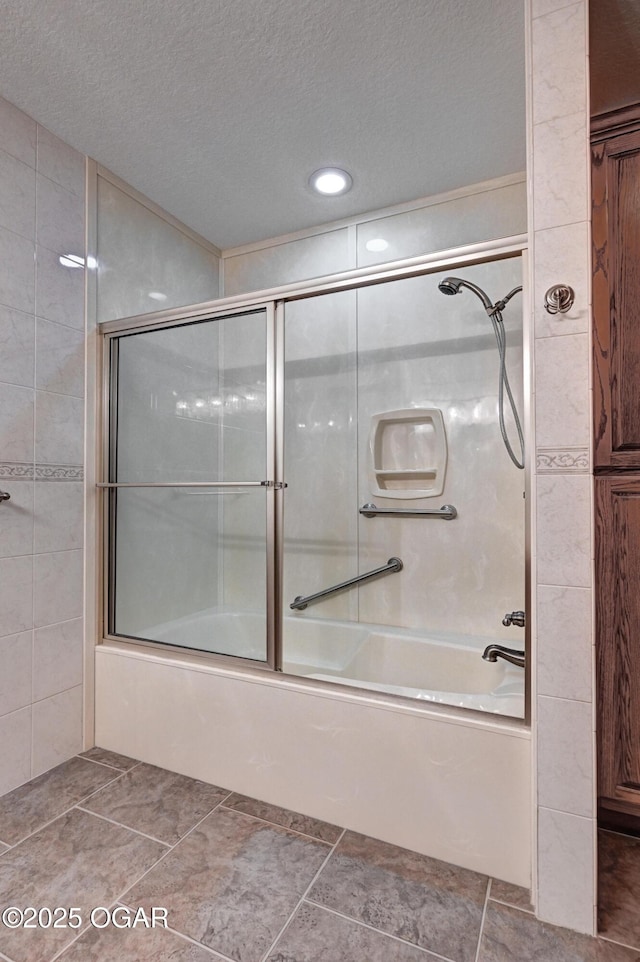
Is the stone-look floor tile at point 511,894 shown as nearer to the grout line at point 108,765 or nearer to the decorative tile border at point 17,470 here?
the grout line at point 108,765

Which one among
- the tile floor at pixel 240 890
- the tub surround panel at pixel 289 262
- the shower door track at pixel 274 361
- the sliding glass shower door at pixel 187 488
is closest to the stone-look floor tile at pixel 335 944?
the tile floor at pixel 240 890

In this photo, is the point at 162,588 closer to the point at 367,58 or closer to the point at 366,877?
the point at 366,877

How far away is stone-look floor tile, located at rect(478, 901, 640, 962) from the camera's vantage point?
1.18m

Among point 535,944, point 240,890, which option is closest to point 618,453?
point 535,944

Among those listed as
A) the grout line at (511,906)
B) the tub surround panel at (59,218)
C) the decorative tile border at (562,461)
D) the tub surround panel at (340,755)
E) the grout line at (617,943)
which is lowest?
the grout line at (617,943)

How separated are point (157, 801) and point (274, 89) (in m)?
2.45

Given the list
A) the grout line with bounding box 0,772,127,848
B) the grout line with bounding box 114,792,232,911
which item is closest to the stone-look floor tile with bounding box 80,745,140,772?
the grout line with bounding box 0,772,127,848

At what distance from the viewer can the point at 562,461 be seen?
4.15 feet

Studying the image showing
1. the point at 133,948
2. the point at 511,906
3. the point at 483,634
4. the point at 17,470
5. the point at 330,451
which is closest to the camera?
the point at 133,948

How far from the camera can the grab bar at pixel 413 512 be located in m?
2.29

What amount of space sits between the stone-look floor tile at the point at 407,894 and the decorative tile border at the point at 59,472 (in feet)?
5.26

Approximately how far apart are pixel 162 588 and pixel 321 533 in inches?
29.9

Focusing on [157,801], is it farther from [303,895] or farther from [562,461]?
[562,461]

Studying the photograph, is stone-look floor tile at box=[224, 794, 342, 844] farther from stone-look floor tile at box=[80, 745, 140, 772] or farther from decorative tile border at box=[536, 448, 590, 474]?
decorative tile border at box=[536, 448, 590, 474]
